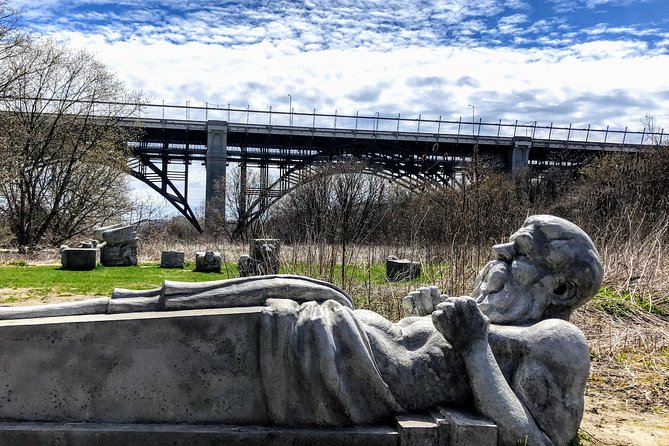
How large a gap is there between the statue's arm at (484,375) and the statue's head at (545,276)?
38 cm

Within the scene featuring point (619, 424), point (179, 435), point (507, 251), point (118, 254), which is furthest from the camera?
point (118, 254)

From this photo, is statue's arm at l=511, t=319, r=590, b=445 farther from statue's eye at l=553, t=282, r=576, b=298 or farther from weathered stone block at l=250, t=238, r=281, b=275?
weathered stone block at l=250, t=238, r=281, b=275

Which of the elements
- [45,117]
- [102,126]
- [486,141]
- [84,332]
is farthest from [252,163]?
[84,332]

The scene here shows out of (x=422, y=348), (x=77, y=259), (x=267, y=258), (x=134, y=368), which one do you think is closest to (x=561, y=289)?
(x=422, y=348)

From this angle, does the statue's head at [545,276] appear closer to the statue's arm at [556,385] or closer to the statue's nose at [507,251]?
the statue's nose at [507,251]

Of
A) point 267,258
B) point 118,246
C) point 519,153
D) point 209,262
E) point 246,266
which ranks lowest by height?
point 209,262

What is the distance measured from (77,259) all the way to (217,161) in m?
11.5

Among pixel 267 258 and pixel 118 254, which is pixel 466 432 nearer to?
pixel 267 258

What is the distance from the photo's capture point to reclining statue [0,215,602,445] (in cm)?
238

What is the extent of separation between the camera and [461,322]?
2502mm

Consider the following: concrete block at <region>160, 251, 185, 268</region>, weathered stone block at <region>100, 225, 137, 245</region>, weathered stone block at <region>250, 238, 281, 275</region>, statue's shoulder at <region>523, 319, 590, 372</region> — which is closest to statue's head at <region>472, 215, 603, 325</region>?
statue's shoulder at <region>523, 319, 590, 372</region>

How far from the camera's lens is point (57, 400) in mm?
2348

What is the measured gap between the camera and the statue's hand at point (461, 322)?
8.20 feet

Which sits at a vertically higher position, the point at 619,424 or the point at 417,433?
the point at 417,433
